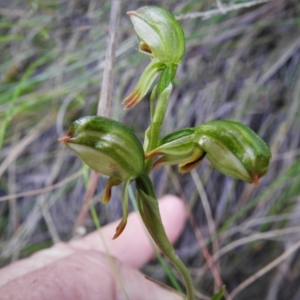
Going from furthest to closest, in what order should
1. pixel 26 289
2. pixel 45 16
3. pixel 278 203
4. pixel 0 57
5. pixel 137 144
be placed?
pixel 0 57 → pixel 45 16 → pixel 278 203 → pixel 26 289 → pixel 137 144

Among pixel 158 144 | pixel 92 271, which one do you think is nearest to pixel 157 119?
pixel 158 144

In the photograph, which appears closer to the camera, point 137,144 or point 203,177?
point 137,144

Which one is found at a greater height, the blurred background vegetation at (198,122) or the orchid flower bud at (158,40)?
the orchid flower bud at (158,40)

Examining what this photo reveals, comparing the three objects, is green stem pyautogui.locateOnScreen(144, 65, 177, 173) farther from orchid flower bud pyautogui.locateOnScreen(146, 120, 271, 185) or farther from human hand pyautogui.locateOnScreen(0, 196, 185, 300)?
human hand pyautogui.locateOnScreen(0, 196, 185, 300)

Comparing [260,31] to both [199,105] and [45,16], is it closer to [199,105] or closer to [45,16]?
[199,105]

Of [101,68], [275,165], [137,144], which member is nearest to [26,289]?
[137,144]

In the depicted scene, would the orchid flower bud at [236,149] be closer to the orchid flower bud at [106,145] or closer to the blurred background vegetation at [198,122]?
the orchid flower bud at [106,145]

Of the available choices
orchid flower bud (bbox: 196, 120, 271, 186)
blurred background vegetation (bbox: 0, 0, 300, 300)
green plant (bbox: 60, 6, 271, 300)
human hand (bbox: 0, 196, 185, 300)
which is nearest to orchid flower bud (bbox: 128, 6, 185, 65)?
green plant (bbox: 60, 6, 271, 300)

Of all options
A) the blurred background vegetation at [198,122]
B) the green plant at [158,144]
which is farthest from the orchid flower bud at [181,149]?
the blurred background vegetation at [198,122]
